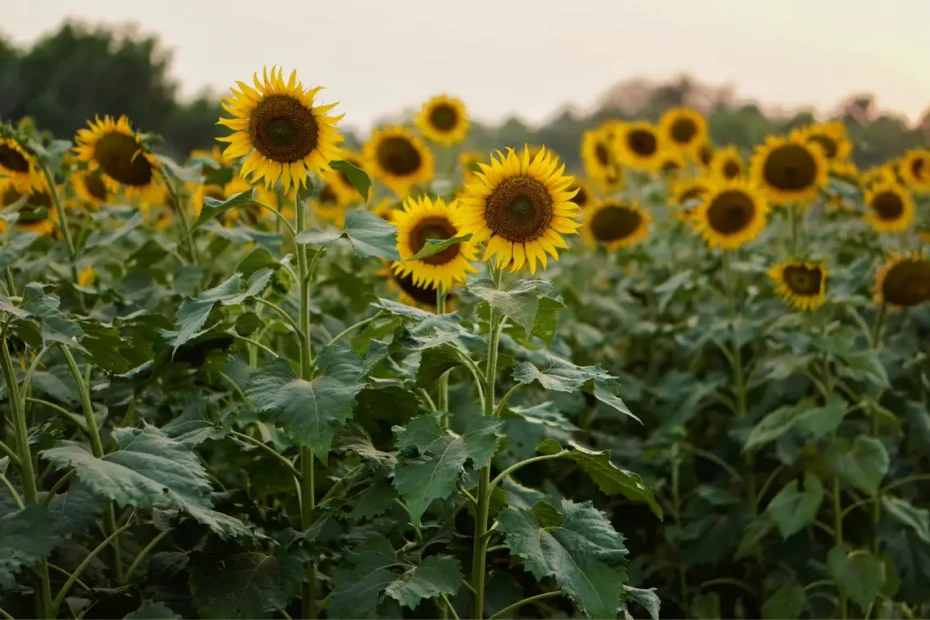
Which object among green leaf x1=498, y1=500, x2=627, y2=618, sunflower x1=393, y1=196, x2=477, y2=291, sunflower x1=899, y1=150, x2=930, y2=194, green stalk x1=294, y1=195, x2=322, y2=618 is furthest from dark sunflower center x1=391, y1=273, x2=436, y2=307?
sunflower x1=899, y1=150, x2=930, y2=194

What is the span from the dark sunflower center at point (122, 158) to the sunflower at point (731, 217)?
220 centimetres

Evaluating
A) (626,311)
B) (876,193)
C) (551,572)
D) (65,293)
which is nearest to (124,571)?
(65,293)

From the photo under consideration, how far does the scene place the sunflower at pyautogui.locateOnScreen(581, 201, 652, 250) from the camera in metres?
4.81

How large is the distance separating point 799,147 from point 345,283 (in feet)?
7.67

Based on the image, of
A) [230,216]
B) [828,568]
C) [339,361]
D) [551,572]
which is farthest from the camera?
[230,216]

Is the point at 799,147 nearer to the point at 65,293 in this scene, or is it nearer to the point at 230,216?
the point at 230,216

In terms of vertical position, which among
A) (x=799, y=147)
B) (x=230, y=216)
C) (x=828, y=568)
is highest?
(x=799, y=147)

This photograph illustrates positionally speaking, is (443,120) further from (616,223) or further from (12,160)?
(12,160)

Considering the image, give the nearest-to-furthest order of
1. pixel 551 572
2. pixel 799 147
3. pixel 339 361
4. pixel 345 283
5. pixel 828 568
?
pixel 551 572 < pixel 339 361 < pixel 345 283 < pixel 828 568 < pixel 799 147

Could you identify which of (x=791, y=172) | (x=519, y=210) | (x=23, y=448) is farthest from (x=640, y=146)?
(x=23, y=448)

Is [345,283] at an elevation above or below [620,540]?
above

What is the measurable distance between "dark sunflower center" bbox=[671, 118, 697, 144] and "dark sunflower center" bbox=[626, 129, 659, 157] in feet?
0.58

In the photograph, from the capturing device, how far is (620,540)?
6.44 feet

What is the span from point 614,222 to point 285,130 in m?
2.86
